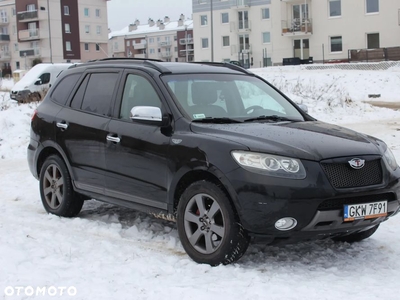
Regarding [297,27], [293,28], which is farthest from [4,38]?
[297,27]

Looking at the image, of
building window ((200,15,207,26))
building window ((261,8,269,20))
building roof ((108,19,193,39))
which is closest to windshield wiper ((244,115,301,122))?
building window ((261,8,269,20))

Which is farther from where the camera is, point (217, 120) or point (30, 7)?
point (30, 7)

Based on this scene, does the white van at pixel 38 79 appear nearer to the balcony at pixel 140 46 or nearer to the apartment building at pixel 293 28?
the apartment building at pixel 293 28

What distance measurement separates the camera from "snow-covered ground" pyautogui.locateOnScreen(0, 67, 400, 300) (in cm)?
440

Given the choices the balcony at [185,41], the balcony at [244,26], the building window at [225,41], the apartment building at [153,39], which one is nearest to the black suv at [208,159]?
the balcony at [244,26]

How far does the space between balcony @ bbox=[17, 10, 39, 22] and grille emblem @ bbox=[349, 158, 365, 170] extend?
8565cm

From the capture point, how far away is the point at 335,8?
5522cm

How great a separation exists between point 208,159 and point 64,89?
9.76ft

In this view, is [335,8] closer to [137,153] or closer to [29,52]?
[29,52]

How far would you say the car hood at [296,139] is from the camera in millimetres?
4816

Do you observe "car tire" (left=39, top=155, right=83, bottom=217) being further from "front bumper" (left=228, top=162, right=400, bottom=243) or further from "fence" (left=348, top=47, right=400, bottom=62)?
"fence" (left=348, top=47, right=400, bottom=62)

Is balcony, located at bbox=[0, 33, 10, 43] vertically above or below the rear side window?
above

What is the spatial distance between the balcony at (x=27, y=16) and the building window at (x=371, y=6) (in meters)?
49.4

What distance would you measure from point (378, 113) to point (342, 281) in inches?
611
